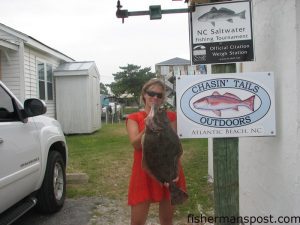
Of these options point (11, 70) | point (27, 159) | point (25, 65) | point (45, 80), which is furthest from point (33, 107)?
point (45, 80)

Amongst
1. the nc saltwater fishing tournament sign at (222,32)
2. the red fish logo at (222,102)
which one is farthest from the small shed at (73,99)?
the red fish logo at (222,102)

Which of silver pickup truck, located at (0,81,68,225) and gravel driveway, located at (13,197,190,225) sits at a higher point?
silver pickup truck, located at (0,81,68,225)

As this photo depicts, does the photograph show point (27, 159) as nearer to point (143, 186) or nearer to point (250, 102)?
point (143, 186)

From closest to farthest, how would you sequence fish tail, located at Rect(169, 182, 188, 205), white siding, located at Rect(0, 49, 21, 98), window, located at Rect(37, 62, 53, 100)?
1. fish tail, located at Rect(169, 182, 188, 205)
2. white siding, located at Rect(0, 49, 21, 98)
3. window, located at Rect(37, 62, 53, 100)

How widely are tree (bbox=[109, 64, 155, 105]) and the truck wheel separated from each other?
44852 millimetres

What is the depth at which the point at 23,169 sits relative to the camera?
3.97m

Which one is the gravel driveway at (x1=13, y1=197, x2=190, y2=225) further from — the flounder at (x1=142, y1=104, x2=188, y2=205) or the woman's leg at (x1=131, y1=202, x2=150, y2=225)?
the flounder at (x1=142, y1=104, x2=188, y2=205)

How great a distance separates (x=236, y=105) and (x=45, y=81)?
12.8 metres

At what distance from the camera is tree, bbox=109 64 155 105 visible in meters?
51.8

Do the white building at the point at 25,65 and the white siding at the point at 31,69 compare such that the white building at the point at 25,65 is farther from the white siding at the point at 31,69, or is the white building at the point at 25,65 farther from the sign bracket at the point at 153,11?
the sign bracket at the point at 153,11

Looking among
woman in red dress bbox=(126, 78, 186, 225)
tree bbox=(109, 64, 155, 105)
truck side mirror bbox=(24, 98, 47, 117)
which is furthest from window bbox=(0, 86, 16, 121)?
tree bbox=(109, 64, 155, 105)

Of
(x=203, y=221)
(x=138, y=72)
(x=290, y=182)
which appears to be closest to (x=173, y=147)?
(x=290, y=182)

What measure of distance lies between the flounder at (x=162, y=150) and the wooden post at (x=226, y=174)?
267mm

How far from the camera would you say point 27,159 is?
161 inches
